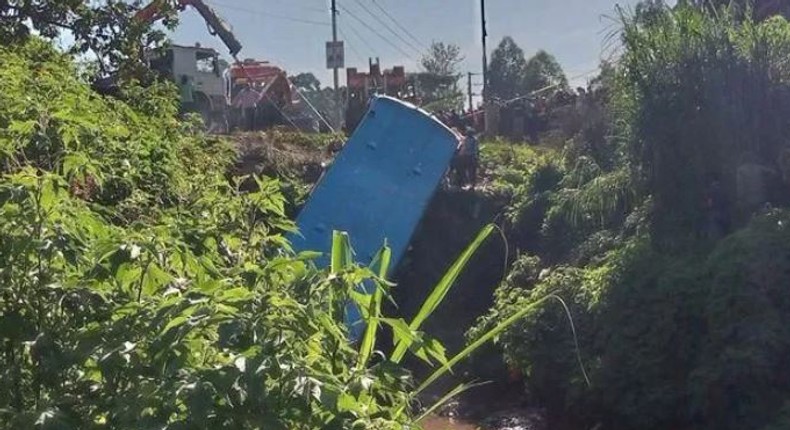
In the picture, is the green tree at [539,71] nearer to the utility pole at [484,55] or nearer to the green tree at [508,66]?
the green tree at [508,66]

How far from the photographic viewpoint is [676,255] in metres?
8.11

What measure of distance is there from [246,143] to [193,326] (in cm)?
1284

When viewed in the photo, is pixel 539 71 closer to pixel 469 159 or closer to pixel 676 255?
pixel 469 159

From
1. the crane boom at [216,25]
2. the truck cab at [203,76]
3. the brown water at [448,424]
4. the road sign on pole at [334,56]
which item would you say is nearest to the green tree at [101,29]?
the brown water at [448,424]

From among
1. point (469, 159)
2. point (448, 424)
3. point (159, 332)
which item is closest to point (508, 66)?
point (469, 159)

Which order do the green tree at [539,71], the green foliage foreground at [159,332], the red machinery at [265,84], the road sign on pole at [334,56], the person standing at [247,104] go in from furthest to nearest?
the green tree at [539,71] → the road sign on pole at [334,56] → the red machinery at [265,84] → the person standing at [247,104] → the green foliage foreground at [159,332]

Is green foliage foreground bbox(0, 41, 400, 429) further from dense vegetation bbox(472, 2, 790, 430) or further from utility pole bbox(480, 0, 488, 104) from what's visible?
utility pole bbox(480, 0, 488, 104)

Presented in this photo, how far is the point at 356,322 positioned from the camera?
10.4 feet

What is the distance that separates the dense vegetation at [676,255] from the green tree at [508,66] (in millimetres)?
27158

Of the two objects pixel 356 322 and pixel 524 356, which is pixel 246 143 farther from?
pixel 356 322

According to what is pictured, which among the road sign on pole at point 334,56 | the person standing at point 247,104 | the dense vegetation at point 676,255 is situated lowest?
the dense vegetation at point 676,255

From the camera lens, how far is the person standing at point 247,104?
922 inches

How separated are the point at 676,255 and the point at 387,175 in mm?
4760

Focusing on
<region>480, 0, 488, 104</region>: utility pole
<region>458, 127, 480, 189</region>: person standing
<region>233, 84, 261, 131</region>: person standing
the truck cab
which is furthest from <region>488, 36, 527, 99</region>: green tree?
<region>458, 127, 480, 189</region>: person standing
